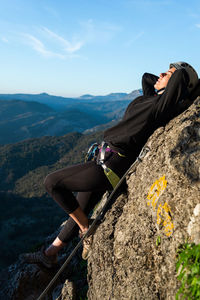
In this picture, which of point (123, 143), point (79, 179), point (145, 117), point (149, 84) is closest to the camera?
point (145, 117)

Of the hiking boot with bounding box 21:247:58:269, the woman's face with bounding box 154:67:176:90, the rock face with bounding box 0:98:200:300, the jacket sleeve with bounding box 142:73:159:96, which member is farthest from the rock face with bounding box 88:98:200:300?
the hiking boot with bounding box 21:247:58:269

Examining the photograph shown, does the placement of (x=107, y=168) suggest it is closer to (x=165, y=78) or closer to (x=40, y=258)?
(x=165, y=78)

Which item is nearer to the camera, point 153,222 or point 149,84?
point 153,222

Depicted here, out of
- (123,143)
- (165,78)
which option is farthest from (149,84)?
(123,143)

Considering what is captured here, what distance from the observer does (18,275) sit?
6.38m

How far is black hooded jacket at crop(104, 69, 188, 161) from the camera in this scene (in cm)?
359

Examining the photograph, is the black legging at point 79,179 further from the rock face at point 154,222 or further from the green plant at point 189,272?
the green plant at point 189,272

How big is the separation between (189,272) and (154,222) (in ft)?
3.20

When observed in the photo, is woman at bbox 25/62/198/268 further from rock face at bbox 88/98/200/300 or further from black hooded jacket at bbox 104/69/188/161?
rock face at bbox 88/98/200/300

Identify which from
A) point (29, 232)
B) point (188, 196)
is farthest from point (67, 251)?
point (29, 232)

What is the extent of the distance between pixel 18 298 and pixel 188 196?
211 inches

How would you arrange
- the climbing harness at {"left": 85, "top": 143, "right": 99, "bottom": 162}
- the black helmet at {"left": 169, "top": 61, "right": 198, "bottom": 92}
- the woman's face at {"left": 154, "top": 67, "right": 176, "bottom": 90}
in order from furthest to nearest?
the climbing harness at {"left": 85, "top": 143, "right": 99, "bottom": 162} < the woman's face at {"left": 154, "top": 67, "right": 176, "bottom": 90} < the black helmet at {"left": 169, "top": 61, "right": 198, "bottom": 92}

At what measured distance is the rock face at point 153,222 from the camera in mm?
3043

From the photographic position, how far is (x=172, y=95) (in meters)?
3.60
